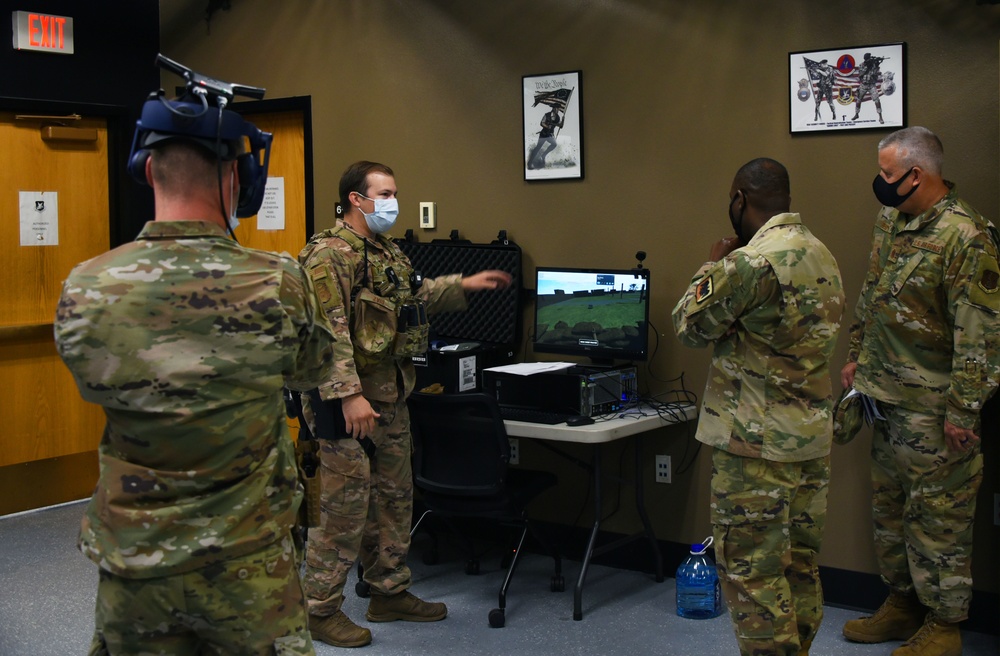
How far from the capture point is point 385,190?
3.61 m

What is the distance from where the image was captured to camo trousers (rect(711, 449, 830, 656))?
9.16ft

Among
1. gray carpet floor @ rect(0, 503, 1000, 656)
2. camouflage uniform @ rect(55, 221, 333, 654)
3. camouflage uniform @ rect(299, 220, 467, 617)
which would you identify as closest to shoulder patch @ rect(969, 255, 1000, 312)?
gray carpet floor @ rect(0, 503, 1000, 656)

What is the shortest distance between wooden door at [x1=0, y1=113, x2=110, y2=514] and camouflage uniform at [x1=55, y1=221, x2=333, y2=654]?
3822 millimetres

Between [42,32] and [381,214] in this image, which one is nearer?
[381,214]

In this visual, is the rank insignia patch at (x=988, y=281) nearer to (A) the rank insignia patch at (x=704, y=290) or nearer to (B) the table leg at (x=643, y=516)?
(A) the rank insignia patch at (x=704, y=290)

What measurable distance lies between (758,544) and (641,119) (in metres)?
2.03

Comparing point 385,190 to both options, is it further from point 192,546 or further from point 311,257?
point 192,546

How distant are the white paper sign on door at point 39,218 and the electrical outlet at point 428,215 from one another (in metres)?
2.07

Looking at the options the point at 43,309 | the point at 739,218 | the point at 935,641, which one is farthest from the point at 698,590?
the point at 43,309

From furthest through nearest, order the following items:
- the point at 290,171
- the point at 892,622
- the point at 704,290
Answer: the point at 290,171 → the point at 892,622 → the point at 704,290

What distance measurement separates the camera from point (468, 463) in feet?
12.8

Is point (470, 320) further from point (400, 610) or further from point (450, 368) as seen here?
point (400, 610)

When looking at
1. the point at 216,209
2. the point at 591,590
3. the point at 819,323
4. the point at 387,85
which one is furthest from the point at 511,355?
the point at 216,209

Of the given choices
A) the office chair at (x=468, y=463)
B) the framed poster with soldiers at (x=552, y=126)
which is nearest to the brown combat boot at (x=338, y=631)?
the office chair at (x=468, y=463)
